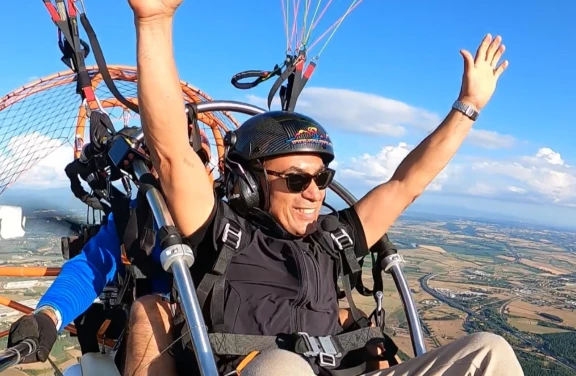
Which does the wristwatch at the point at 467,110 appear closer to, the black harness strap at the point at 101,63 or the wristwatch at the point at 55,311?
the black harness strap at the point at 101,63

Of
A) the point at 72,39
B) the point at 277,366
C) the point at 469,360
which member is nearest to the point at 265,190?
the point at 277,366

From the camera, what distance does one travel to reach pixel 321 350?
1729 mm

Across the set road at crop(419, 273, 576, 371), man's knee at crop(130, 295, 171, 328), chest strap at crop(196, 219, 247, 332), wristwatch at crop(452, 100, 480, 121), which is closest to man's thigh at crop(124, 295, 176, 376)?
man's knee at crop(130, 295, 171, 328)

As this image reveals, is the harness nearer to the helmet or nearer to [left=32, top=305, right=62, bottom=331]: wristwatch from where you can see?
the helmet

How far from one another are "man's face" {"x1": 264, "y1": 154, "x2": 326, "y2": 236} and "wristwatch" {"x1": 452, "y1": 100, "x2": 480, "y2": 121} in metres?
0.72

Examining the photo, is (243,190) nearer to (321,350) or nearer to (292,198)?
(292,198)

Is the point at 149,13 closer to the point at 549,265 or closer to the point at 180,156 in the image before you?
the point at 180,156

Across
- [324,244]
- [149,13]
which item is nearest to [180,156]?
[149,13]

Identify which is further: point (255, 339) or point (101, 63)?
point (101, 63)

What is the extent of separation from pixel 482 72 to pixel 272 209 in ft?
3.57

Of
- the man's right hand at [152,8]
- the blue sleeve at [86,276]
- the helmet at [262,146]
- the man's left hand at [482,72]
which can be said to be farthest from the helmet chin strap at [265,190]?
the man's left hand at [482,72]

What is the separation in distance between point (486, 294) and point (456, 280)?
135 inches

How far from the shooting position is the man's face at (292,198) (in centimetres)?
210

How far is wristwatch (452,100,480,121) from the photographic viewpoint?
7.45ft
